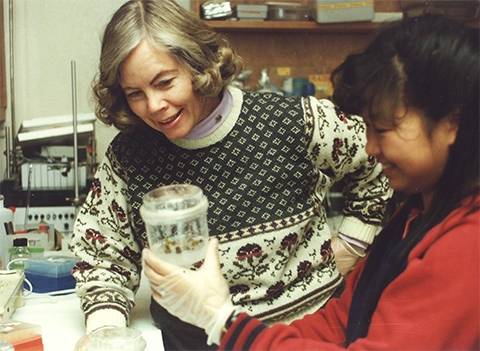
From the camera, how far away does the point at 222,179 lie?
111 cm

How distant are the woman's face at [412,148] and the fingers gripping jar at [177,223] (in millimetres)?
284

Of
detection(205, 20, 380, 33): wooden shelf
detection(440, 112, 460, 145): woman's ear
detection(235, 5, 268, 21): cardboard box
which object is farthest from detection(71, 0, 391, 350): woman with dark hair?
detection(235, 5, 268, 21): cardboard box

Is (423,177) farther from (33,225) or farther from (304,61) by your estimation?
(33,225)

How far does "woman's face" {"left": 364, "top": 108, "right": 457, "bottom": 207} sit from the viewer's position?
2.16 ft

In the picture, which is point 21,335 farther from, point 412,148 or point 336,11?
point 336,11

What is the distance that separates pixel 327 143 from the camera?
1.16 m

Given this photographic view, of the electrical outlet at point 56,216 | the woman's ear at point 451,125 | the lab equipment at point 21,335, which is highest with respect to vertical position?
the woman's ear at point 451,125

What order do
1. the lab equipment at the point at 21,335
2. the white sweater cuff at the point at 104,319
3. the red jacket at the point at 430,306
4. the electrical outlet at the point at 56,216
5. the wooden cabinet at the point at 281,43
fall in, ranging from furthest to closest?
the electrical outlet at the point at 56,216 → the wooden cabinet at the point at 281,43 → the white sweater cuff at the point at 104,319 → the lab equipment at the point at 21,335 → the red jacket at the point at 430,306

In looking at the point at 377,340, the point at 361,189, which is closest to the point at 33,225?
the point at 361,189

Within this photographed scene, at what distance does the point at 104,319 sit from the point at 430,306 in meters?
0.70

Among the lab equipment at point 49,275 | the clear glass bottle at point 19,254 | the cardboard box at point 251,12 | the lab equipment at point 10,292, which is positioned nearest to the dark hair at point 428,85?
the lab equipment at point 10,292

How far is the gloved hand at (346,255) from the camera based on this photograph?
1.34m

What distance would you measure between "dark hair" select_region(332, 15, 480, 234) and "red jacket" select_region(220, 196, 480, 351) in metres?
0.04

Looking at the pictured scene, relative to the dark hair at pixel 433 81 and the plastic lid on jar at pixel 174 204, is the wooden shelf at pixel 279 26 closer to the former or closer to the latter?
the dark hair at pixel 433 81
